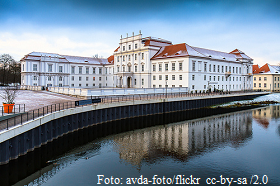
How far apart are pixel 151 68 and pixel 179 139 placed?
149 ft

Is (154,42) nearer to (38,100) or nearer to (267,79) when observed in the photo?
(38,100)

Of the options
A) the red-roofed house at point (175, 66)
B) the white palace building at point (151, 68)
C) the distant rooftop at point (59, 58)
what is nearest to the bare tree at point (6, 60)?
the white palace building at point (151, 68)

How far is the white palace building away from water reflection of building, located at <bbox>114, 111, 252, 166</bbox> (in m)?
27.6

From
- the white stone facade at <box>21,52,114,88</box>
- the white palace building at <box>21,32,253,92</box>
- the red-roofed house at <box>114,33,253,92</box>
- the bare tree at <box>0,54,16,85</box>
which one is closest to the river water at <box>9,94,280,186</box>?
the red-roofed house at <box>114,33,253,92</box>

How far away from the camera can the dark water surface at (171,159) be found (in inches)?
661

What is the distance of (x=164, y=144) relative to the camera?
82.3 ft

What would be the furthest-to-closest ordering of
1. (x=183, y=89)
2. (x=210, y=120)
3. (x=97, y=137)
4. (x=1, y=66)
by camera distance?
(x=1, y=66) < (x=183, y=89) < (x=210, y=120) < (x=97, y=137)

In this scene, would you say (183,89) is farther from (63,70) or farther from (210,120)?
(63,70)

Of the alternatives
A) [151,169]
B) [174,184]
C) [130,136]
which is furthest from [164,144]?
[174,184]

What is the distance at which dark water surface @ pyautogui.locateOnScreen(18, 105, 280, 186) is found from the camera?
55.1 feet

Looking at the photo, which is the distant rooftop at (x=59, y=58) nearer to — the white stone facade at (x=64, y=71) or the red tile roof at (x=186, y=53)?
the white stone facade at (x=64, y=71)

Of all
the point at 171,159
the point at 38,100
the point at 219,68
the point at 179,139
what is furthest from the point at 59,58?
the point at 171,159

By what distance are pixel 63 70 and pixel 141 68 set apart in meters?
28.8

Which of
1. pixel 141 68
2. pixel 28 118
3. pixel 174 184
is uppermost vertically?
pixel 141 68
